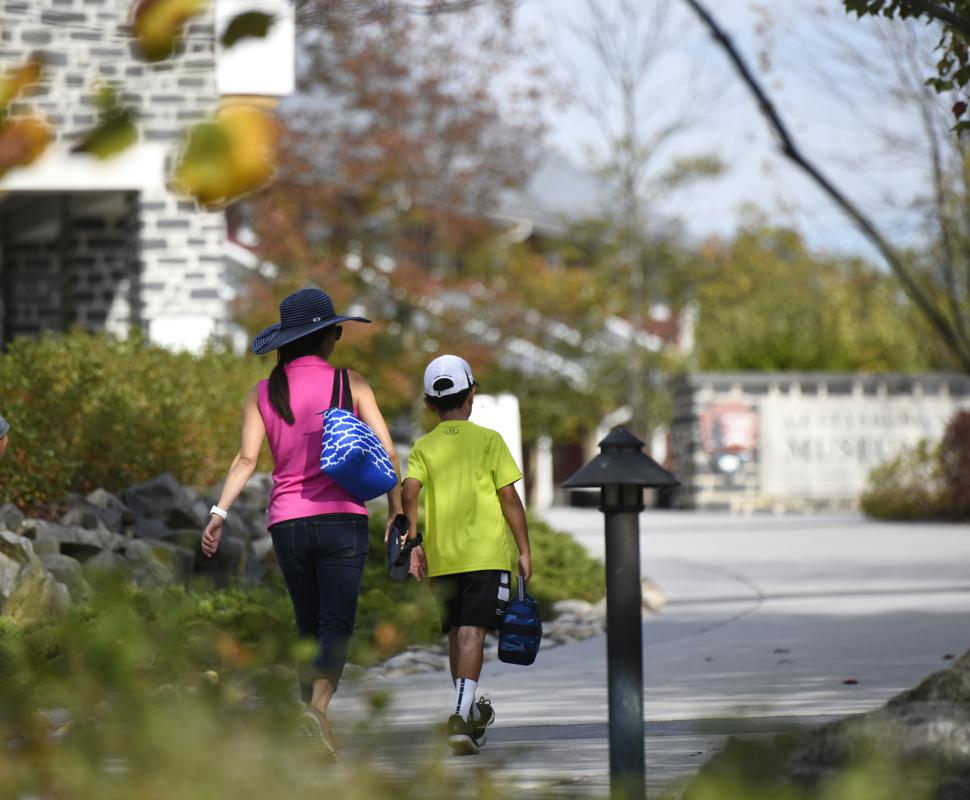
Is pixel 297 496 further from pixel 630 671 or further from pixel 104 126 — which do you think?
pixel 104 126

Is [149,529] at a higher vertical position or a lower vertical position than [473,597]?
higher

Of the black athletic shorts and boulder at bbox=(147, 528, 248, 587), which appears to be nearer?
the black athletic shorts

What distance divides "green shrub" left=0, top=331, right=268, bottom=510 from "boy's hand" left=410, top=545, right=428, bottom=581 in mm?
4232

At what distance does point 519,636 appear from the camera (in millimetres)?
6922

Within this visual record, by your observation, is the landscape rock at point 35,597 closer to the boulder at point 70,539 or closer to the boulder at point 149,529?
the boulder at point 70,539

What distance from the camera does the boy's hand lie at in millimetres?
7055

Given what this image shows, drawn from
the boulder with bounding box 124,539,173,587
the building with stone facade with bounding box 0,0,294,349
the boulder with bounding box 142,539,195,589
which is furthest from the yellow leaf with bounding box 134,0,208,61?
the building with stone facade with bounding box 0,0,294,349

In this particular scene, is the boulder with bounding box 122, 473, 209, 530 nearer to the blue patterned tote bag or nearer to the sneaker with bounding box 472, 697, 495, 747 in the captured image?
the sneaker with bounding box 472, 697, 495, 747

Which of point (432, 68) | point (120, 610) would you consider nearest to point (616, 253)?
point (432, 68)

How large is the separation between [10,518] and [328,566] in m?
3.75

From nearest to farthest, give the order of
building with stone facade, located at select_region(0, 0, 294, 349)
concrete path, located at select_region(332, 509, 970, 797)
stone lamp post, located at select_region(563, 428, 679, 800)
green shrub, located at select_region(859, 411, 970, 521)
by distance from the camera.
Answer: stone lamp post, located at select_region(563, 428, 679, 800) → concrete path, located at select_region(332, 509, 970, 797) → building with stone facade, located at select_region(0, 0, 294, 349) → green shrub, located at select_region(859, 411, 970, 521)

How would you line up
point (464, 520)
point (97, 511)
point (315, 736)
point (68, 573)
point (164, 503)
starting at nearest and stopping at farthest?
point (315, 736) < point (464, 520) < point (68, 573) < point (97, 511) < point (164, 503)

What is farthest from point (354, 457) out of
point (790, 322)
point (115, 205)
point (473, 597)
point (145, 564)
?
point (790, 322)

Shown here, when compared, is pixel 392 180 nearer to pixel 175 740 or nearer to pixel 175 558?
pixel 175 558
